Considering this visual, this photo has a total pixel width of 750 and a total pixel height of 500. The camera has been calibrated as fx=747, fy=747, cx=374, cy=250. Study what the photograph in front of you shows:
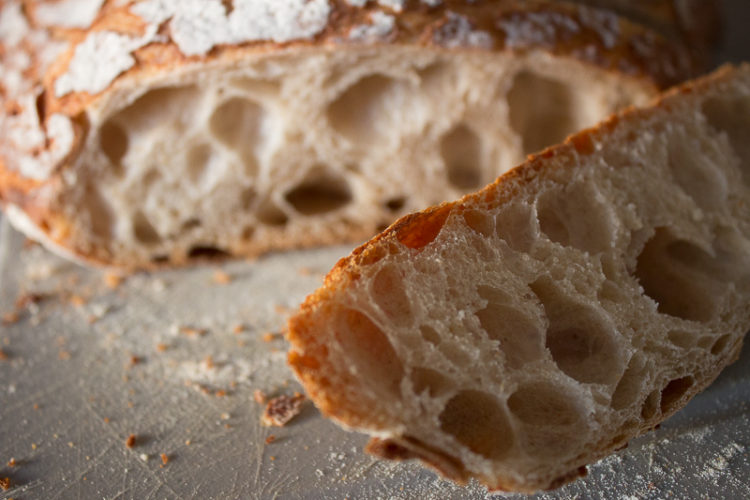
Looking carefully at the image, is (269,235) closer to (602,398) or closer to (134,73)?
(134,73)

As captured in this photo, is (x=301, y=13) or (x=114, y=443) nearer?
(x=114, y=443)

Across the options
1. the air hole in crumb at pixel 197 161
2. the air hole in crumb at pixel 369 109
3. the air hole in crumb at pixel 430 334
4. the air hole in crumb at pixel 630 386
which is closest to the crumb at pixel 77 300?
the air hole in crumb at pixel 197 161

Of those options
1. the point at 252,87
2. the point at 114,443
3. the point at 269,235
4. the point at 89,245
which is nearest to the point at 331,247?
the point at 269,235

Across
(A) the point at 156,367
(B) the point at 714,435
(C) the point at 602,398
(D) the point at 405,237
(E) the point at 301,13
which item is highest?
(E) the point at 301,13

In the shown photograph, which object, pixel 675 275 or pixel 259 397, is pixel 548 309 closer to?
pixel 675 275

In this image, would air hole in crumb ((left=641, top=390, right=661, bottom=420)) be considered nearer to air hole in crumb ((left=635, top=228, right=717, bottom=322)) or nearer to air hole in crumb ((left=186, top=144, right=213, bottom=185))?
air hole in crumb ((left=635, top=228, right=717, bottom=322))

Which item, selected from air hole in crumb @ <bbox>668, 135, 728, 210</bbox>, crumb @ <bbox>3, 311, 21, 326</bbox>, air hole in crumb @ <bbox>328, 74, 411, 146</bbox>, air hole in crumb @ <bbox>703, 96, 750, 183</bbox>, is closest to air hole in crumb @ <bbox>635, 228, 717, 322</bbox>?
air hole in crumb @ <bbox>668, 135, 728, 210</bbox>

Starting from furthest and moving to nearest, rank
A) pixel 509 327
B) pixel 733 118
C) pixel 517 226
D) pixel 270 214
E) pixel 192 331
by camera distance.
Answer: pixel 270 214 < pixel 192 331 < pixel 733 118 < pixel 517 226 < pixel 509 327

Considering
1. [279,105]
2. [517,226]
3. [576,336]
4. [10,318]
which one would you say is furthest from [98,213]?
[576,336]
